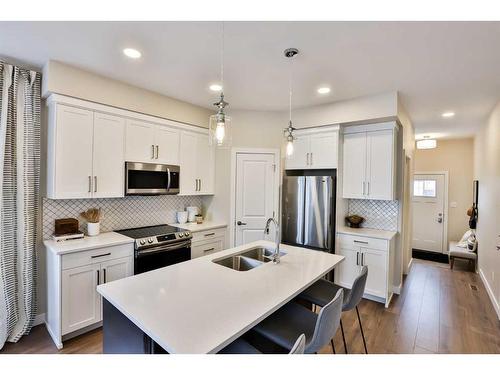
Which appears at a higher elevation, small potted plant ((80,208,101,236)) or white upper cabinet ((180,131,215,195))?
white upper cabinet ((180,131,215,195))

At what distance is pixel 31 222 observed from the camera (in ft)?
8.14

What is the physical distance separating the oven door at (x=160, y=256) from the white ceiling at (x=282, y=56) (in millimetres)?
1898

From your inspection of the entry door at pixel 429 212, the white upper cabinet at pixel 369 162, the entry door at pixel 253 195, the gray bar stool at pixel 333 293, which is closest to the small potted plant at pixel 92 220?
the entry door at pixel 253 195

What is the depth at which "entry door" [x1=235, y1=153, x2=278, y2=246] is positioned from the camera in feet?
12.7

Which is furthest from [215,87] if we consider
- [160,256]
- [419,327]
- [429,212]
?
[429,212]

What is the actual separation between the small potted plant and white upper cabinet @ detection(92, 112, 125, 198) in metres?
0.25

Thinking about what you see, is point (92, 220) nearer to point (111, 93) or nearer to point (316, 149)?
point (111, 93)

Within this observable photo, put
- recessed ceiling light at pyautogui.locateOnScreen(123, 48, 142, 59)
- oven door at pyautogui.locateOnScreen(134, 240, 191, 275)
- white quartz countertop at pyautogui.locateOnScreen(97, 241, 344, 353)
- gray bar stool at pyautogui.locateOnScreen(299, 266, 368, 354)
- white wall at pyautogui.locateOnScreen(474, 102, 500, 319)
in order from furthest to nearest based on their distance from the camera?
white wall at pyautogui.locateOnScreen(474, 102, 500, 319)
oven door at pyautogui.locateOnScreen(134, 240, 191, 275)
recessed ceiling light at pyautogui.locateOnScreen(123, 48, 142, 59)
gray bar stool at pyautogui.locateOnScreen(299, 266, 368, 354)
white quartz countertop at pyautogui.locateOnScreen(97, 241, 344, 353)

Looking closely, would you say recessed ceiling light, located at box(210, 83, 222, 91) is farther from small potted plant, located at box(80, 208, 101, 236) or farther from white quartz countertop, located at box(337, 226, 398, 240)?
white quartz countertop, located at box(337, 226, 398, 240)

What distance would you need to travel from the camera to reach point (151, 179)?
3.21 m

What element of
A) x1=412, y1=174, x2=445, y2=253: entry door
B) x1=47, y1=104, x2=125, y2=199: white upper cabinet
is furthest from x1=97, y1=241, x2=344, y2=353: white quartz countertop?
x1=412, y1=174, x2=445, y2=253: entry door

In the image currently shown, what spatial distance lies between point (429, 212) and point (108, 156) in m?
6.67

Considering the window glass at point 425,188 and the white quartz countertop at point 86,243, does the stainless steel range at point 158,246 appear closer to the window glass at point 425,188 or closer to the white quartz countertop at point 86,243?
the white quartz countertop at point 86,243

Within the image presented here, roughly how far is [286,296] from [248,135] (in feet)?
9.32
